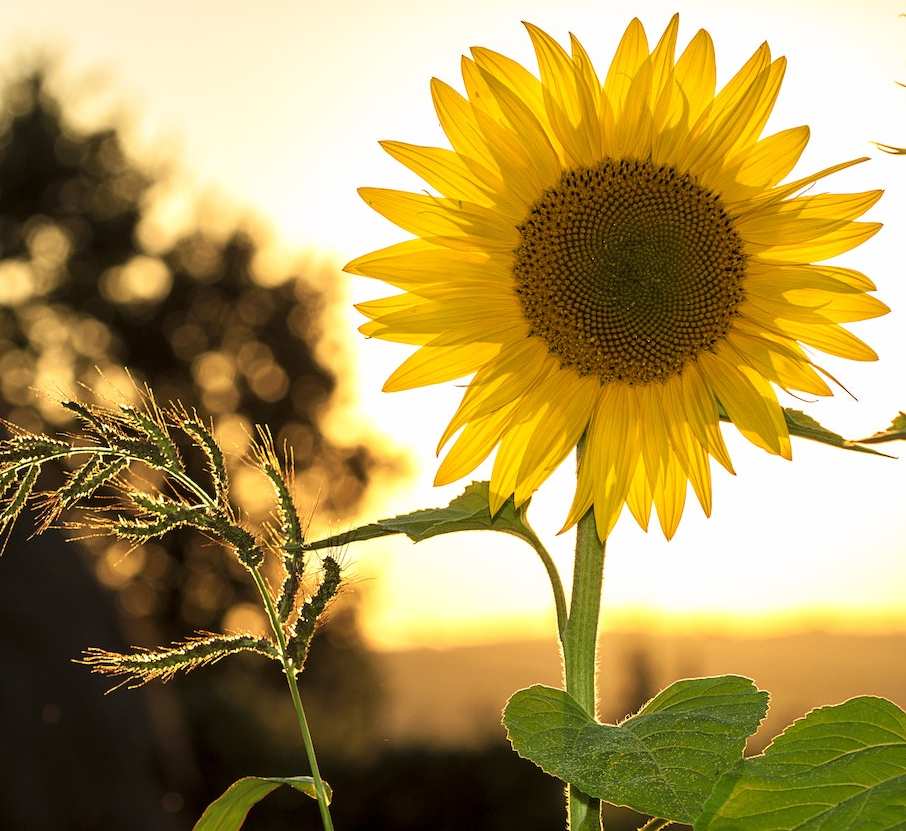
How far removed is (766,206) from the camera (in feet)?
6.41

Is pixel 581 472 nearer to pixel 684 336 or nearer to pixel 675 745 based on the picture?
pixel 684 336

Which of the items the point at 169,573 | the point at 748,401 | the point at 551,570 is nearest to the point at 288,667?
the point at 551,570

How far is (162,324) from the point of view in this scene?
1798 cm

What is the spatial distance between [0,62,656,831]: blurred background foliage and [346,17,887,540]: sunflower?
9.28 meters

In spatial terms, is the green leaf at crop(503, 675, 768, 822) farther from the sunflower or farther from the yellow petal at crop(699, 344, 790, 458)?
the yellow petal at crop(699, 344, 790, 458)

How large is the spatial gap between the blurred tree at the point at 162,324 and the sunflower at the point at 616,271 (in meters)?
14.1

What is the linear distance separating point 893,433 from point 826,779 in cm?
40

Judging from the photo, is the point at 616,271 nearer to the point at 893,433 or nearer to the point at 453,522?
the point at 453,522

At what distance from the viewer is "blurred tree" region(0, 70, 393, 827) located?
16.6 m

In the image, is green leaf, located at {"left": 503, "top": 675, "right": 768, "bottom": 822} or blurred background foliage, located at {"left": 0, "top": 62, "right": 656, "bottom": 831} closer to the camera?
green leaf, located at {"left": 503, "top": 675, "right": 768, "bottom": 822}

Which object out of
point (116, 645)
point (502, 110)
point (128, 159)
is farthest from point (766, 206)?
point (128, 159)

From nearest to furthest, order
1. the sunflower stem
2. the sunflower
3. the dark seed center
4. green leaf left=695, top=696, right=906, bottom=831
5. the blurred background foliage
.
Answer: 1. green leaf left=695, top=696, right=906, bottom=831
2. the sunflower stem
3. the sunflower
4. the dark seed center
5. the blurred background foliage

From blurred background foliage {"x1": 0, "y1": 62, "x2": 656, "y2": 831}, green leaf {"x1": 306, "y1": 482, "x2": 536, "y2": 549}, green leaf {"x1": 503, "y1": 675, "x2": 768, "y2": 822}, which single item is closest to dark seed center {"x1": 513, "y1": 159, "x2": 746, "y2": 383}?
green leaf {"x1": 306, "y1": 482, "x2": 536, "y2": 549}

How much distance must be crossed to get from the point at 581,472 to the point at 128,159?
1807cm
